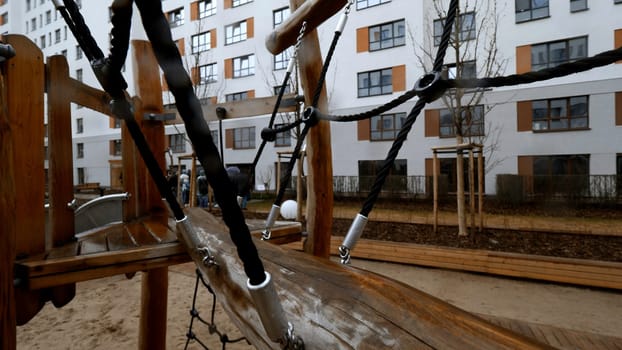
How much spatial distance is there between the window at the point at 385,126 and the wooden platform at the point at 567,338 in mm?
10125

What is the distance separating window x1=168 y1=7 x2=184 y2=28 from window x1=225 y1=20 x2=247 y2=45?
2.20 metres

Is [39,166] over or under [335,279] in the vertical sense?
over

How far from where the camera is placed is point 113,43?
576 millimetres

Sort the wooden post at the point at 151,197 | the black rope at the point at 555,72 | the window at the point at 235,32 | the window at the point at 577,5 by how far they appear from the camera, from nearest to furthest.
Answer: the black rope at the point at 555,72 → the wooden post at the point at 151,197 → the window at the point at 577,5 → the window at the point at 235,32

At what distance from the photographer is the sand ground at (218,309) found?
2.20 meters

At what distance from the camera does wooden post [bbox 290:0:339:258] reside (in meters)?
1.27

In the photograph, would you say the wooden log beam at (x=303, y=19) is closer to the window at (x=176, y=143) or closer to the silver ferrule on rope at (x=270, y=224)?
the silver ferrule on rope at (x=270, y=224)

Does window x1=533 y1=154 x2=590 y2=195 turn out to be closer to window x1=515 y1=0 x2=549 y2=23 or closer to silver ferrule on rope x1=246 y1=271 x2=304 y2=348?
window x1=515 y1=0 x2=549 y2=23

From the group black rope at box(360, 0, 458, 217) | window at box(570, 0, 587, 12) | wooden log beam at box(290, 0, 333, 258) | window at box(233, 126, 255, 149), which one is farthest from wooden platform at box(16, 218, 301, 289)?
window at box(233, 126, 255, 149)

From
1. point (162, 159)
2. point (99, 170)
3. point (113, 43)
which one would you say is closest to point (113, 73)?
point (113, 43)

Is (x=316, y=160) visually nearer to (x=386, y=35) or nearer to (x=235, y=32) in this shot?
(x=386, y=35)

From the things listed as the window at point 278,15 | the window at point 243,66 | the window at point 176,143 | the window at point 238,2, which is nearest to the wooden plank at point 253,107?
the window at point 278,15

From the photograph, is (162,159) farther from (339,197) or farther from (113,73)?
(339,197)

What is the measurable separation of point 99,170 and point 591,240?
19.8 meters
